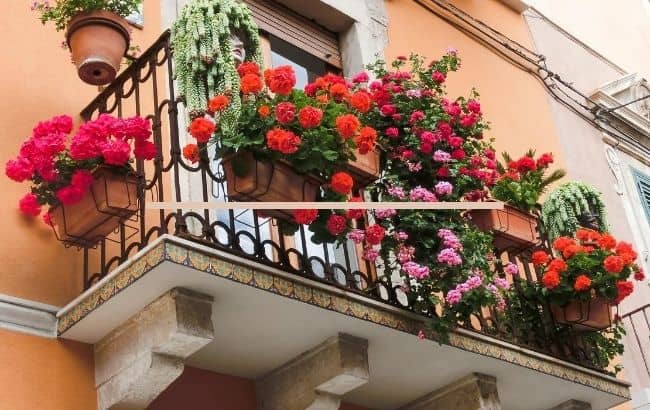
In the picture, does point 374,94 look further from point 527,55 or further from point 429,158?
point 527,55

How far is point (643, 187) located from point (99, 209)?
7.01 metres

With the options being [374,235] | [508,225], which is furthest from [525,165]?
[374,235]

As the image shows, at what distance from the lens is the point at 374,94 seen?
6.45 meters

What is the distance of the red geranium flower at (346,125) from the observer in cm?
526

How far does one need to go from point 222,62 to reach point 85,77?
711mm

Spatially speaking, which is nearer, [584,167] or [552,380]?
[552,380]

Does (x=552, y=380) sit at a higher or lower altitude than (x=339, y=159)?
lower

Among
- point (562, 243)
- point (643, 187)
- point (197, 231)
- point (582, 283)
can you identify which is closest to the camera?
point (197, 231)

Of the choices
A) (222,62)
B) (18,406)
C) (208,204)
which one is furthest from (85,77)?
(18,406)

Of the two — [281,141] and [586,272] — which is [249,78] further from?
[586,272]

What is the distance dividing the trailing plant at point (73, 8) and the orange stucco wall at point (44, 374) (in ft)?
5.25

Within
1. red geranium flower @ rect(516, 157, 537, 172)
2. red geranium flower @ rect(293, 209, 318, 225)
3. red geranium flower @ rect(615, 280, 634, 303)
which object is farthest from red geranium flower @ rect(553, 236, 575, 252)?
red geranium flower @ rect(293, 209, 318, 225)

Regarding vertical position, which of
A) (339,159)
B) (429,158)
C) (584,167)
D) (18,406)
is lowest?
(18,406)

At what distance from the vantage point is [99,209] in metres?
4.95
